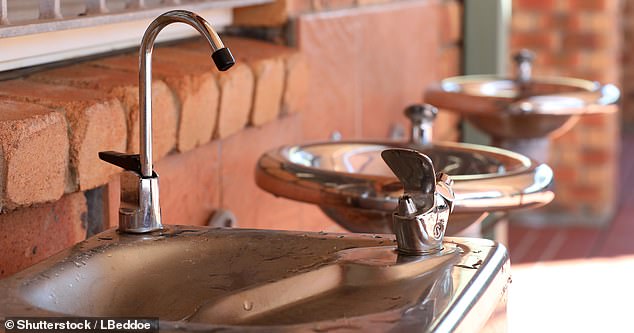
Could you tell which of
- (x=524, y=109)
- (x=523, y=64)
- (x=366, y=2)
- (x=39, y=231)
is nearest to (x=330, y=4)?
(x=366, y=2)

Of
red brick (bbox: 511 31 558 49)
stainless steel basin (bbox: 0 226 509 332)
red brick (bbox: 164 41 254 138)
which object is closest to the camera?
stainless steel basin (bbox: 0 226 509 332)

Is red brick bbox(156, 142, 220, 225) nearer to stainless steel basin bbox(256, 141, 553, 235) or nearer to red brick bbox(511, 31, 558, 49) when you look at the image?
stainless steel basin bbox(256, 141, 553, 235)

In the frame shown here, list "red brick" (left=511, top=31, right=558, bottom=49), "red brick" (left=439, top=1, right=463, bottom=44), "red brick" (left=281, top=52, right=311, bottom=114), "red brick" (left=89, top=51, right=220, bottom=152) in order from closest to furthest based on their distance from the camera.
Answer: "red brick" (left=89, top=51, right=220, bottom=152) → "red brick" (left=281, top=52, right=311, bottom=114) → "red brick" (left=439, top=1, right=463, bottom=44) → "red brick" (left=511, top=31, right=558, bottom=49)

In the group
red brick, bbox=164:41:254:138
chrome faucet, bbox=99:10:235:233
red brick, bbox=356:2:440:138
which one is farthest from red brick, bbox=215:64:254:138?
red brick, bbox=356:2:440:138

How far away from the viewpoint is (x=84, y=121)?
1291 millimetres

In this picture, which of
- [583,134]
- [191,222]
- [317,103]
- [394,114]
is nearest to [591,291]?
[583,134]

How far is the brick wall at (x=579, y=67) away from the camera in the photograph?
196 inches

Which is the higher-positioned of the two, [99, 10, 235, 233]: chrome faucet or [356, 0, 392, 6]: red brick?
[356, 0, 392, 6]: red brick

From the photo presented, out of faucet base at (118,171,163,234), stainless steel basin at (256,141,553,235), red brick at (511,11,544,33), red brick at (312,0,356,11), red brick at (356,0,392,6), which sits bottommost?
red brick at (511,11,544,33)

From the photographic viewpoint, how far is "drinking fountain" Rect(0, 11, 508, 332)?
105 centimetres

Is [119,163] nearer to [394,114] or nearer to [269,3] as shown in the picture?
[269,3]

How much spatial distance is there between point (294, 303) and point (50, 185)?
A: 323 mm

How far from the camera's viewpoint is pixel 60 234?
4.34 feet

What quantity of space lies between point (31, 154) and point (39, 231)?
12 centimetres
